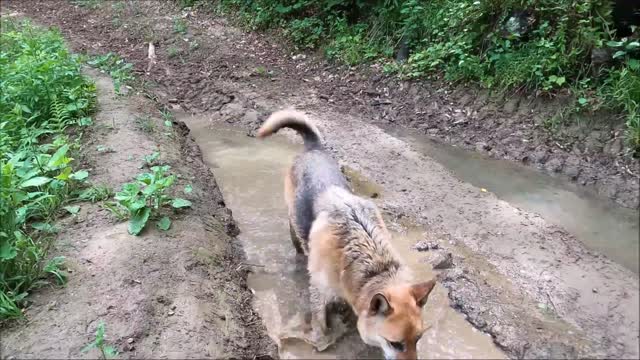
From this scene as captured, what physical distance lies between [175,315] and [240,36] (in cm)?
961

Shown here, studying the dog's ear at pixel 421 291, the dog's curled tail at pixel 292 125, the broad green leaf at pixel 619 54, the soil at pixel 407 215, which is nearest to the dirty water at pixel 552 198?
the soil at pixel 407 215

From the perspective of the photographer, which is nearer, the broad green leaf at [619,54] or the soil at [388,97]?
the soil at [388,97]

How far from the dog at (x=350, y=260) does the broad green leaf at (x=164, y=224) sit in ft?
4.02

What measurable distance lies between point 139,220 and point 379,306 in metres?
2.57


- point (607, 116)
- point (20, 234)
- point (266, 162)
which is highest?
point (607, 116)

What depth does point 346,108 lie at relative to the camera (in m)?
9.11

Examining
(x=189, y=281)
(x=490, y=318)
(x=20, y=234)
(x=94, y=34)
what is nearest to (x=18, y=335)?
(x=20, y=234)

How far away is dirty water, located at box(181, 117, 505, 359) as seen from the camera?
14.1ft

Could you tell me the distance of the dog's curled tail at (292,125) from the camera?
5.41 meters

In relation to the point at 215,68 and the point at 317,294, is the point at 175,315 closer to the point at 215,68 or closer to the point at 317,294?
the point at 317,294

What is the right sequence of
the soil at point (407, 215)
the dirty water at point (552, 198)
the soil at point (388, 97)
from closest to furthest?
1. the dirty water at point (552, 198)
2. the soil at point (407, 215)
3. the soil at point (388, 97)

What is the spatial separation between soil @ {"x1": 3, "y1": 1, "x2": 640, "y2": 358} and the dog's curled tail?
1183mm

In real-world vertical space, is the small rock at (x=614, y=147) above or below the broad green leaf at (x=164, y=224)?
above

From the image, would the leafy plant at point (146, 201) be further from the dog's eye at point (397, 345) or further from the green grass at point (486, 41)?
the green grass at point (486, 41)
